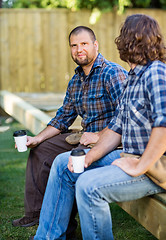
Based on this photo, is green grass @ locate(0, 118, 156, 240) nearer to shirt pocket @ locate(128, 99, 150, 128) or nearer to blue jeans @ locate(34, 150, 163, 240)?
blue jeans @ locate(34, 150, 163, 240)

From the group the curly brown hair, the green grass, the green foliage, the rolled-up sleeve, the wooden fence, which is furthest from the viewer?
the green foliage

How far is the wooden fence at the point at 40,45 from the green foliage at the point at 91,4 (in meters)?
0.18

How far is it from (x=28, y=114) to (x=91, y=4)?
16.5ft

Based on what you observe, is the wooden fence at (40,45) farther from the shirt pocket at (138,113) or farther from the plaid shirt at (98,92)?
the shirt pocket at (138,113)

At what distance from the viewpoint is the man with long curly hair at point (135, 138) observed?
1952mm

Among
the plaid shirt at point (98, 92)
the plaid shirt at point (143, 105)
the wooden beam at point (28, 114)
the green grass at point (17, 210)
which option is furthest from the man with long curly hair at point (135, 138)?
the wooden beam at point (28, 114)

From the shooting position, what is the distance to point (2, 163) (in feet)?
17.4

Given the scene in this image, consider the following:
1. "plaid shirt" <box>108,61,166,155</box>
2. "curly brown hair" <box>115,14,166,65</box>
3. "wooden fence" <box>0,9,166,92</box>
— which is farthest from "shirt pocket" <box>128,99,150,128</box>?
"wooden fence" <box>0,9,166,92</box>

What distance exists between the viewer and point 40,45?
9.55m

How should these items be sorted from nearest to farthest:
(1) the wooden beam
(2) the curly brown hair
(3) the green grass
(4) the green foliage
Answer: (2) the curly brown hair
(3) the green grass
(1) the wooden beam
(4) the green foliage

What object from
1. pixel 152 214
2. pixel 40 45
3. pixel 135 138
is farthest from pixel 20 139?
pixel 40 45

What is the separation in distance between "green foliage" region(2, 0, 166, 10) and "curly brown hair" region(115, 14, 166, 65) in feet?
25.0

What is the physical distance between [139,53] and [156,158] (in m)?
0.60

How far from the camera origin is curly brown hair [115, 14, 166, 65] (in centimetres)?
209
